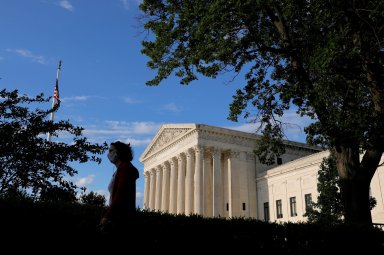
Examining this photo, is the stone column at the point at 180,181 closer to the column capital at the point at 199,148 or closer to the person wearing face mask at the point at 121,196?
the column capital at the point at 199,148

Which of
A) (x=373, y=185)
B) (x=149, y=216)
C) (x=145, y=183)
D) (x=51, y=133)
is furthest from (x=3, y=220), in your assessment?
(x=145, y=183)

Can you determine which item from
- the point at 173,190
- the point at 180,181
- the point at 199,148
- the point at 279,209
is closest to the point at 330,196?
the point at 279,209

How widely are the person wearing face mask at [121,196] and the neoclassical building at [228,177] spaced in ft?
138

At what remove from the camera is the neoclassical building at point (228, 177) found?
48.5 meters

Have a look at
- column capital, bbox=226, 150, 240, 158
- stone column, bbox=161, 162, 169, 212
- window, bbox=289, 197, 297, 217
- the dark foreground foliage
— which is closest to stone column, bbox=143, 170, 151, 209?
stone column, bbox=161, 162, 169, 212

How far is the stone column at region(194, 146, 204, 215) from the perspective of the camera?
49312 millimetres

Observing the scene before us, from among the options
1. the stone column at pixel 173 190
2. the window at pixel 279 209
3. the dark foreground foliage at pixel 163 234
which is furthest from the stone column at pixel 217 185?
the dark foreground foliage at pixel 163 234

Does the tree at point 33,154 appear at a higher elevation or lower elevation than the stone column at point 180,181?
lower

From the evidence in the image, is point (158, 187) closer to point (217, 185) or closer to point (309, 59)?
point (217, 185)

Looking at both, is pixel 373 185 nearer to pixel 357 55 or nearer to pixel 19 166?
pixel 357 55

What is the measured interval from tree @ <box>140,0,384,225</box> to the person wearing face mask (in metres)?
8.26

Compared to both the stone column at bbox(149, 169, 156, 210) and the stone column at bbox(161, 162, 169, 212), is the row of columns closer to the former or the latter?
the stone column at bbox(161, 162, 169, 212)

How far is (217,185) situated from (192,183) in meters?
3.60

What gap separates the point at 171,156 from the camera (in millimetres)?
58531
